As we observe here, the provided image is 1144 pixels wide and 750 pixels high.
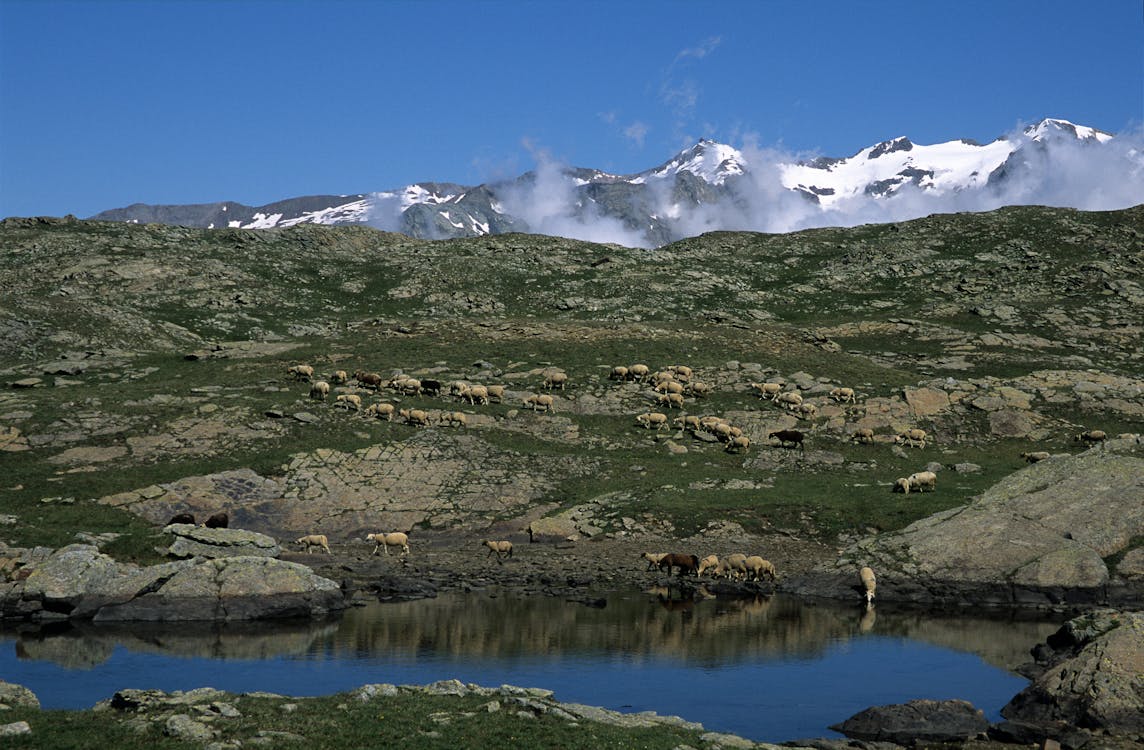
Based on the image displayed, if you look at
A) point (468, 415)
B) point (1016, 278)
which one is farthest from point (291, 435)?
point (1016, 278)

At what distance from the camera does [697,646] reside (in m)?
37.1

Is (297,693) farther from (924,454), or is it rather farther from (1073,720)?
(924,454)

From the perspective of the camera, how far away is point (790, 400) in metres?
74.3

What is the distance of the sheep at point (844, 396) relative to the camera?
7506 centimetres

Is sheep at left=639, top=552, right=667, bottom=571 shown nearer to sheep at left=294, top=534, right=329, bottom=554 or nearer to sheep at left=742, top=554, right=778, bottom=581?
sheep at left=742, top=554, right=778, bottom=581

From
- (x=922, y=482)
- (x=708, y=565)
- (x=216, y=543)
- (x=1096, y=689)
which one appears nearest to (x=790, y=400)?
(x=922, y=482)

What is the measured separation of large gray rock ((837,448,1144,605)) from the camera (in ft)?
144

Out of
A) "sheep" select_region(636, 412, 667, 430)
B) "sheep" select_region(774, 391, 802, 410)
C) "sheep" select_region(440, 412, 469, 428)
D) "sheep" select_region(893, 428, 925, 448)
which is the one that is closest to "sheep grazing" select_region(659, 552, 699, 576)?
"sheep" select_region(636, 412, 667, 430)

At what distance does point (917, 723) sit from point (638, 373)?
176ft

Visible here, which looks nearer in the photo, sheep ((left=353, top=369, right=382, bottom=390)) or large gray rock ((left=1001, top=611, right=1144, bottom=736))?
large gray rock ((left=1001, top=611, right=1144, bottom=736))

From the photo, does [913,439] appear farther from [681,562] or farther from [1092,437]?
[681,562]

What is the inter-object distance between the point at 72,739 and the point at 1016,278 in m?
126

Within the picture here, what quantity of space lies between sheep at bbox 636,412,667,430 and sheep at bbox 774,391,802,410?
993 centimetres

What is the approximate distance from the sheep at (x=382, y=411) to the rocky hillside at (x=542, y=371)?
1286mm
